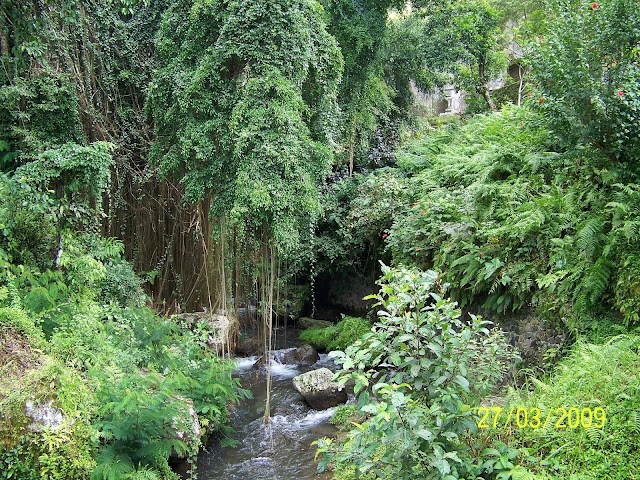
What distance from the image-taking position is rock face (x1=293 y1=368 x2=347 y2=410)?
6996mm

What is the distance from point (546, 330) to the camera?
516 centimetres

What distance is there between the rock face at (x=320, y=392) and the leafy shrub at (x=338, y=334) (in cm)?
200

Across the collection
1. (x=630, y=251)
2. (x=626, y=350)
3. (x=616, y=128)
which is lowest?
(x=626, y=350)

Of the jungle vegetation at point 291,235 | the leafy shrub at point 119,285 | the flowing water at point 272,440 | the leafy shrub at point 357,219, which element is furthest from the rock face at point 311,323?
the leafy shrub at point 119,285

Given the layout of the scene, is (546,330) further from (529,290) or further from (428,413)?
(428,413)

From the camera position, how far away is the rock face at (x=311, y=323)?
1071 centimetres

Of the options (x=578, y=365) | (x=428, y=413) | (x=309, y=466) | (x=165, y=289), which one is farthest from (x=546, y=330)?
(x=165, y=289)

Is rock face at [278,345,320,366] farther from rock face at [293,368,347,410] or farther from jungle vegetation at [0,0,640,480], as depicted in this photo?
rock face at [293,368,347,410]

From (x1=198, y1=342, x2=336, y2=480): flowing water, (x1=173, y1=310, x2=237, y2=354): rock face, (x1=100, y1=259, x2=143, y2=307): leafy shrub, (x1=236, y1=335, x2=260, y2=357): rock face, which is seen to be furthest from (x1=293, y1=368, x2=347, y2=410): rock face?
(x1=100, y1=259, x2=143, y2=307): leafy shrub

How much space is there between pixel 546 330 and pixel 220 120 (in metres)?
4.91
